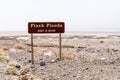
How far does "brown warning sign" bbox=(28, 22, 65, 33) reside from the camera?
2047 cm

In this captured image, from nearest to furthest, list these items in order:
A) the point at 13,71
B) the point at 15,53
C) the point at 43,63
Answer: the point at 13,71
the point at 43,63
the point at 15,53

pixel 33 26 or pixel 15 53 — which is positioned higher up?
pixel 33 26

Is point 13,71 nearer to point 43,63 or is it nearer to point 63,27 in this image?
point 43,63

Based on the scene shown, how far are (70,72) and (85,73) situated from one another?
2.08ft

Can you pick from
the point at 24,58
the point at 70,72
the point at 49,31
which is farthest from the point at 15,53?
the point at 70,72

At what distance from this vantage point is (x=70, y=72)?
17250mm

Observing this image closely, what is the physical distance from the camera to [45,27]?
2073 cm

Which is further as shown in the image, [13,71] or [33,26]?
[33,26]

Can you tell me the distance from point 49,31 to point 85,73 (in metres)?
4.47

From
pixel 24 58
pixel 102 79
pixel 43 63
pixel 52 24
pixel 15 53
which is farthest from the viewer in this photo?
pixel 15 53

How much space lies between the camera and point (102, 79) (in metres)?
15.4

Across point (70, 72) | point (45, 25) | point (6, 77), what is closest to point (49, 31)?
point (45, 25)

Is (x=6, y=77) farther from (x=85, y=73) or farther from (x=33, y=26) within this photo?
(x=33, y=26)

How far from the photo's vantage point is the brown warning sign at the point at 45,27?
67.2 ft
